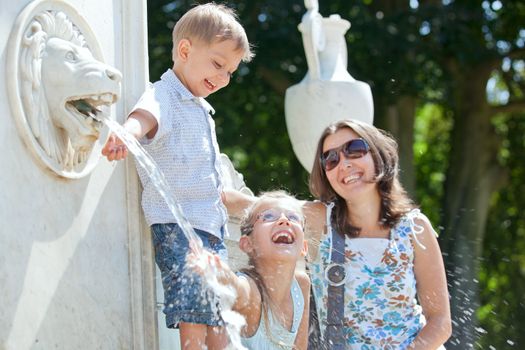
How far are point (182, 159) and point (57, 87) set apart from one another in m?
0.52

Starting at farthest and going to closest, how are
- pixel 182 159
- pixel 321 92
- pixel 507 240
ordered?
pixel 507 240, pixel 321 92, pixel 182 159

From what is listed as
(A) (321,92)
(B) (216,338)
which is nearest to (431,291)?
(B) (216,338)

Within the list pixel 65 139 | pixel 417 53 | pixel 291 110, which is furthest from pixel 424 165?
pixel 65 139

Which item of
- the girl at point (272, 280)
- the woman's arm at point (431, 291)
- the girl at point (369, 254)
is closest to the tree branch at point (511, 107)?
the girl at point (369, 254)

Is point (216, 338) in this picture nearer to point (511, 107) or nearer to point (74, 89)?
point (74, 89)

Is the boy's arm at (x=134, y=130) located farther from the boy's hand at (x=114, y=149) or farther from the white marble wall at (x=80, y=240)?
the white marble wall at (x=80, y=240)

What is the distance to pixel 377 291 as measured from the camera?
154 inches

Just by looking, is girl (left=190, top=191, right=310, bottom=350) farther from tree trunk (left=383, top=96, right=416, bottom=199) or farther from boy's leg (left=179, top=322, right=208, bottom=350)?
tree trunk (left=383, top=96, right=416, bottom=199)

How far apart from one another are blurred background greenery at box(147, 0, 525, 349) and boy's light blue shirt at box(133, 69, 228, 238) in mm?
5772

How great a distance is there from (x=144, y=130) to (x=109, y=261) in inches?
16.1

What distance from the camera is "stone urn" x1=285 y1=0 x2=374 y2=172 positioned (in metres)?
6.35

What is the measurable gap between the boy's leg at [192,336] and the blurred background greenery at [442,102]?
234 inches

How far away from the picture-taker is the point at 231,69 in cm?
381

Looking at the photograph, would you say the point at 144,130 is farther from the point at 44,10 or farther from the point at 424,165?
the point at 424,165
